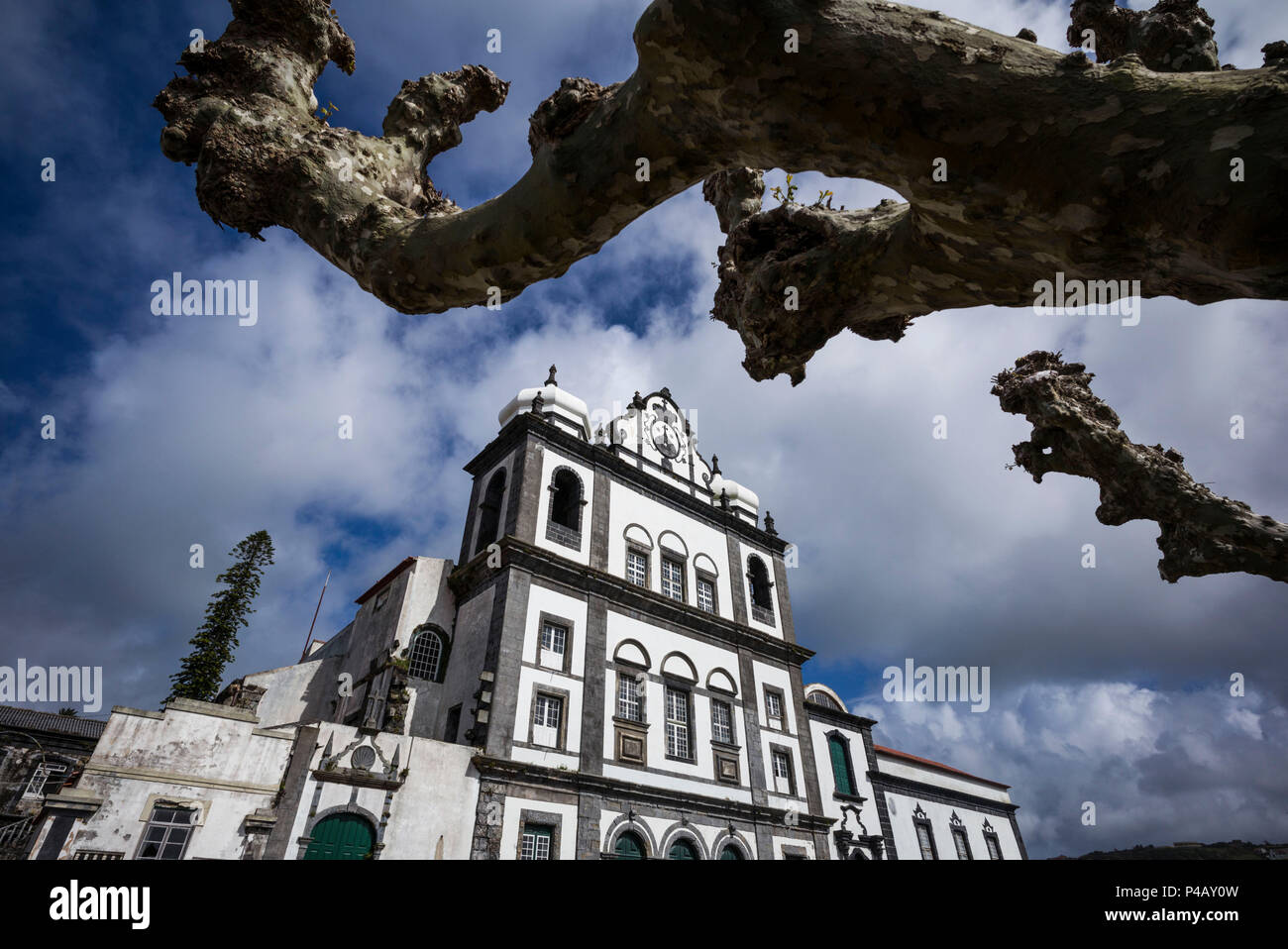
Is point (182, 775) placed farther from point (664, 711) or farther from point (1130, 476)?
point (1130, 476)

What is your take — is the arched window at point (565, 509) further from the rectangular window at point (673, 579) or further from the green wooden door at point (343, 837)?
the green wooden door at point (343, 837)

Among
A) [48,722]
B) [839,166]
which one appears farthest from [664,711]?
[48,722]

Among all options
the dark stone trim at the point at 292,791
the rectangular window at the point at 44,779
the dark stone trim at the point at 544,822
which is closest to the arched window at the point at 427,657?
the dark stone trim at the point at 292,791

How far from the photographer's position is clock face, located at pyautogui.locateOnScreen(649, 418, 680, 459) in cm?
2633

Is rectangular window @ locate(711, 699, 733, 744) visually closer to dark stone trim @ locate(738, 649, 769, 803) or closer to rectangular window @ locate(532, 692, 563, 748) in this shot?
dark stone trim @ locate(738, 649, 769, 803)

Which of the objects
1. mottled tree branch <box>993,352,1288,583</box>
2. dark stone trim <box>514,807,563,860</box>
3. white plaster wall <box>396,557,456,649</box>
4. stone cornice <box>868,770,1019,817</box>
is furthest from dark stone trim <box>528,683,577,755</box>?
stone cornice <box>868,770,1019,817</box>

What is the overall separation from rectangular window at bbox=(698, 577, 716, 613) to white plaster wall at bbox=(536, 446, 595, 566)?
5210 mm

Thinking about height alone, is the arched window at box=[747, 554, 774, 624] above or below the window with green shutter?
above

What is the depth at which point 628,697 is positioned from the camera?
19422mm

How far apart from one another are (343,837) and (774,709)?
1463 cm

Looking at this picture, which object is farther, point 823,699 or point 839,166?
point 823,699

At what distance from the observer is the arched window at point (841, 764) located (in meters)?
25.0

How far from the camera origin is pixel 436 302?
4.34 m
